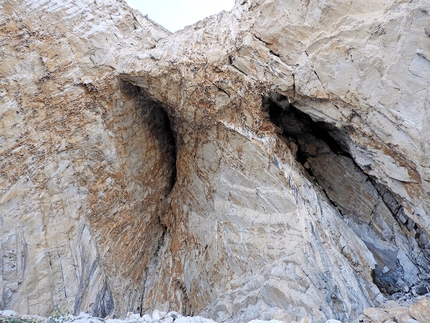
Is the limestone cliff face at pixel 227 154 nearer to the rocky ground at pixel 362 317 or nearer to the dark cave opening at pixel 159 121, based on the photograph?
the dark cave opening at pixel 159 121

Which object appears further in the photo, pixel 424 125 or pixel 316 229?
pixel 316 229

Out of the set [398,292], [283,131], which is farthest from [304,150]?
[398,292]

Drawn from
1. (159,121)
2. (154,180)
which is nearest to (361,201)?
(154,180)

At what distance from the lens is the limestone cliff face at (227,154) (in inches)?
282

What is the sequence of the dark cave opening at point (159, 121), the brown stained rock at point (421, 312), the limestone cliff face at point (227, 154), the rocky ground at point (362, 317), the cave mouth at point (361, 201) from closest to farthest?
the brown stained rock at point (421, 312) → the rocky ground at point (362, 317) → the limestone cliff face at point (227, 154) → the cave mouth at point (361, 201) → the dark cave opening at point (159, 121)

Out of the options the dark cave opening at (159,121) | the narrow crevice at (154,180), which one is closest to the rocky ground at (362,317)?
the narrow crevice at (154,180)

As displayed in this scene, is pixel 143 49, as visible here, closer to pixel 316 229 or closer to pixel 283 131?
pixel 283 131

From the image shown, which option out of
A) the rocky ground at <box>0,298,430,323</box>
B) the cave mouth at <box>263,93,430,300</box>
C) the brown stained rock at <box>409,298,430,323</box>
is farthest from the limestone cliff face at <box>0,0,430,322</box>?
the brown stained rock at <box>409,298,430,323</box>

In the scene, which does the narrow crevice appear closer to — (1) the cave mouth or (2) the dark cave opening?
(2) the dark cave opening

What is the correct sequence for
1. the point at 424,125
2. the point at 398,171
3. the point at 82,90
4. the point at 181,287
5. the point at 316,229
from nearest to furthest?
the point at 424,125 → the point at 398,171 → the point at 316,229 → the point at 82,90 → the point at 181,287

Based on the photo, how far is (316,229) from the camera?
8.18 meters

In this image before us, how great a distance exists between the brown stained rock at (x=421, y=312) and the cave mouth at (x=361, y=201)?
10.7 ft

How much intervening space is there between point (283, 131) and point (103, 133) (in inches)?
253

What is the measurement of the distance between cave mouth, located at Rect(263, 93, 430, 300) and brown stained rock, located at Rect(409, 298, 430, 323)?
3258 millimetres
